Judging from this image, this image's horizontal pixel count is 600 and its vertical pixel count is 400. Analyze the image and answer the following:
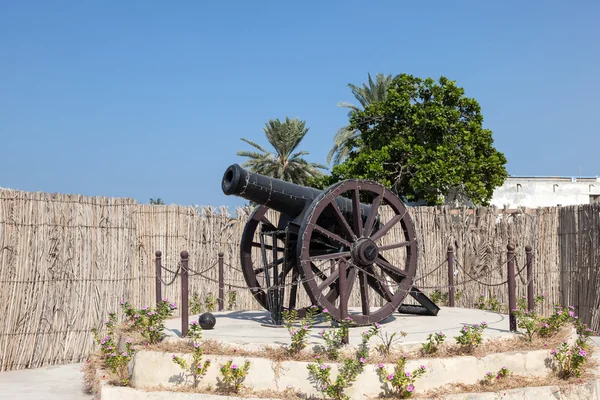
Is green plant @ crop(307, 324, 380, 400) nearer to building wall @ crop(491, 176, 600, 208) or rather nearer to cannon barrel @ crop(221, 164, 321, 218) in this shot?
cannon barrel @ crop(221, 164, 321, 218)

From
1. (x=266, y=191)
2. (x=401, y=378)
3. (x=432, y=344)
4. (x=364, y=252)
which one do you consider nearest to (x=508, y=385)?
(x=432, y=344)

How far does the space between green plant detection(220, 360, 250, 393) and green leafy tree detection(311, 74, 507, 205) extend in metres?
19.8

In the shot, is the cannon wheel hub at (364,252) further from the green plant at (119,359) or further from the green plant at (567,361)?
the green plant at (119,359)

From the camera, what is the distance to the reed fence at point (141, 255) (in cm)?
1042

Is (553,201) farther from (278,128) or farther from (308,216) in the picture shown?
(308,216)

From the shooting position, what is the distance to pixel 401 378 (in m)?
7.27

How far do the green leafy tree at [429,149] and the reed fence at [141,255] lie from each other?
39.3ft

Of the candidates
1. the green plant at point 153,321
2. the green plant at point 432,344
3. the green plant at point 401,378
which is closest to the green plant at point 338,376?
the green plant at point 401,378

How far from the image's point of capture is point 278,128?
35188 mm

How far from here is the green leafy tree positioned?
27.3 meters

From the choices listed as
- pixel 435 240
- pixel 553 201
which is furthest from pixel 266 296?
pixel 553 201

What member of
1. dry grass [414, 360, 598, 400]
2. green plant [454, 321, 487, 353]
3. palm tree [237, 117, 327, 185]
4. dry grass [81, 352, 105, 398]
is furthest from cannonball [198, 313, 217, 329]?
palm tree [237, 117, 327, 185]

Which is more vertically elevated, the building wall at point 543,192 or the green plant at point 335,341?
the building wall at point 543,192

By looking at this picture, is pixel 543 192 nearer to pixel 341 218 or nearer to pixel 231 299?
pixel 231 299
